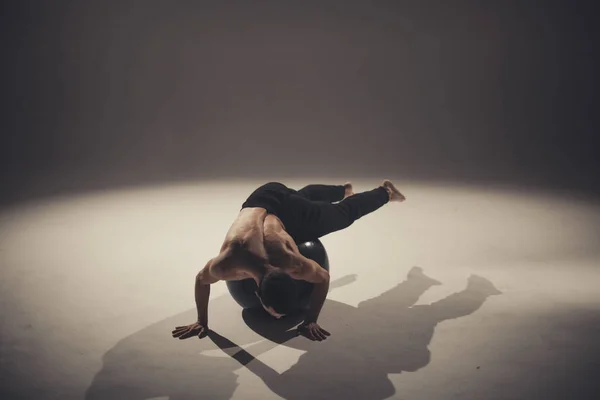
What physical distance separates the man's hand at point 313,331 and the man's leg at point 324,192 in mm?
1473

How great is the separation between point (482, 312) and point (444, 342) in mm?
586

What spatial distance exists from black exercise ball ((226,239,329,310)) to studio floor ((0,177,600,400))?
194 millimetres

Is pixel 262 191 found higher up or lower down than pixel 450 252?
higher up

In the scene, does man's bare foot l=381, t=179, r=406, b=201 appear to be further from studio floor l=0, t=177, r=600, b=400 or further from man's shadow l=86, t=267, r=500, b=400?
man's shadow l=86, t=267, r=500, b=400

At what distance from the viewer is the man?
114 inches

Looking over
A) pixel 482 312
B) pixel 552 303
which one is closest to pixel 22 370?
pixel 482 312

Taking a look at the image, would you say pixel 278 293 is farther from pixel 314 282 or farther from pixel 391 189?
pixel 391 189

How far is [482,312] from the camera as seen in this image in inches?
149

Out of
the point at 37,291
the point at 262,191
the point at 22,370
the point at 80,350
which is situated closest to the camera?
the point at 22,370

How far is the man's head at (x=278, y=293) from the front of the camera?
2.83m

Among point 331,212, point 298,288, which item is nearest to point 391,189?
point 331,212

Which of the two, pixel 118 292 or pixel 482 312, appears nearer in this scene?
pixel 482 312

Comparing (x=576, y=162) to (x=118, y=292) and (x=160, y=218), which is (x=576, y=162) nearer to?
(x=160, y=218)

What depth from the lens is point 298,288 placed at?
3.40 metres
